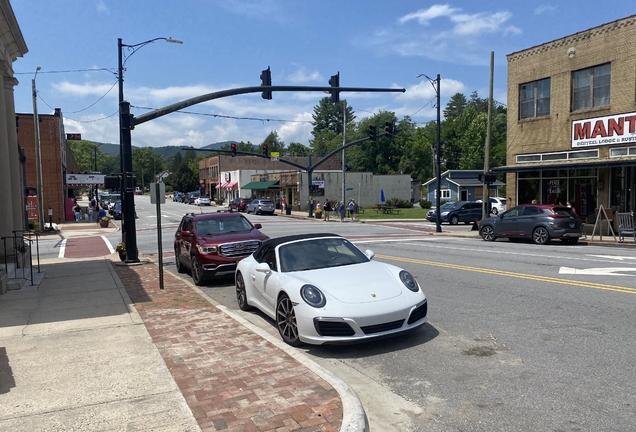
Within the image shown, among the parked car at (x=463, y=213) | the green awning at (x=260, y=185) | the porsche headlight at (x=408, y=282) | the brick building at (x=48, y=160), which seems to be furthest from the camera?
the green awning at (x=260, y=185)

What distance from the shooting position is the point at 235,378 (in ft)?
17.6

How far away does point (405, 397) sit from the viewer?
501 centimetres

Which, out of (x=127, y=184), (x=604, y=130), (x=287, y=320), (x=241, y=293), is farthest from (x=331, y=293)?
(x=604, y=130)

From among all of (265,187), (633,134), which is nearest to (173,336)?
(633,134)

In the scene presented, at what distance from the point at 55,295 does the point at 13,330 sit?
2929 mm

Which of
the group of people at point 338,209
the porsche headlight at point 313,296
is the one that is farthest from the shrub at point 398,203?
the porsche headlight at point 313,296

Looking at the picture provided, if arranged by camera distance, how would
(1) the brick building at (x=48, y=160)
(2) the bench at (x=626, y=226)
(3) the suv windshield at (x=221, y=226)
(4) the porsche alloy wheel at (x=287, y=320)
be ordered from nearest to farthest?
(4) the porsche alloy wheel at (x=287, y=320) → (3) the suv windshield at (x=221, y=226) → (2) the bench at (x=626, y=226) → (1) the brick building at (x=48, y=160)

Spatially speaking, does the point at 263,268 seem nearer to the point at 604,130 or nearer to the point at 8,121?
the point at 8,121

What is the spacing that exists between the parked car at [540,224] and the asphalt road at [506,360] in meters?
9.03

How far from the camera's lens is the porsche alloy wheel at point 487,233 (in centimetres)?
2225

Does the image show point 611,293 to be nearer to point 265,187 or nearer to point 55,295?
point 55,295

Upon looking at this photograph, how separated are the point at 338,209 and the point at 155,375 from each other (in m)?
43.7

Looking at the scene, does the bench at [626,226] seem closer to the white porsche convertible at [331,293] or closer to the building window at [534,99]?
the building window at [534,99]

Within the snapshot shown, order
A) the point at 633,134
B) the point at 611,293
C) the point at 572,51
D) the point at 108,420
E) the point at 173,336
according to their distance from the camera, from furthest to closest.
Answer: the point at 572,51 → the point at 633,134 → the point at 611,293 → the point at 173,336 → the point at 108,420
